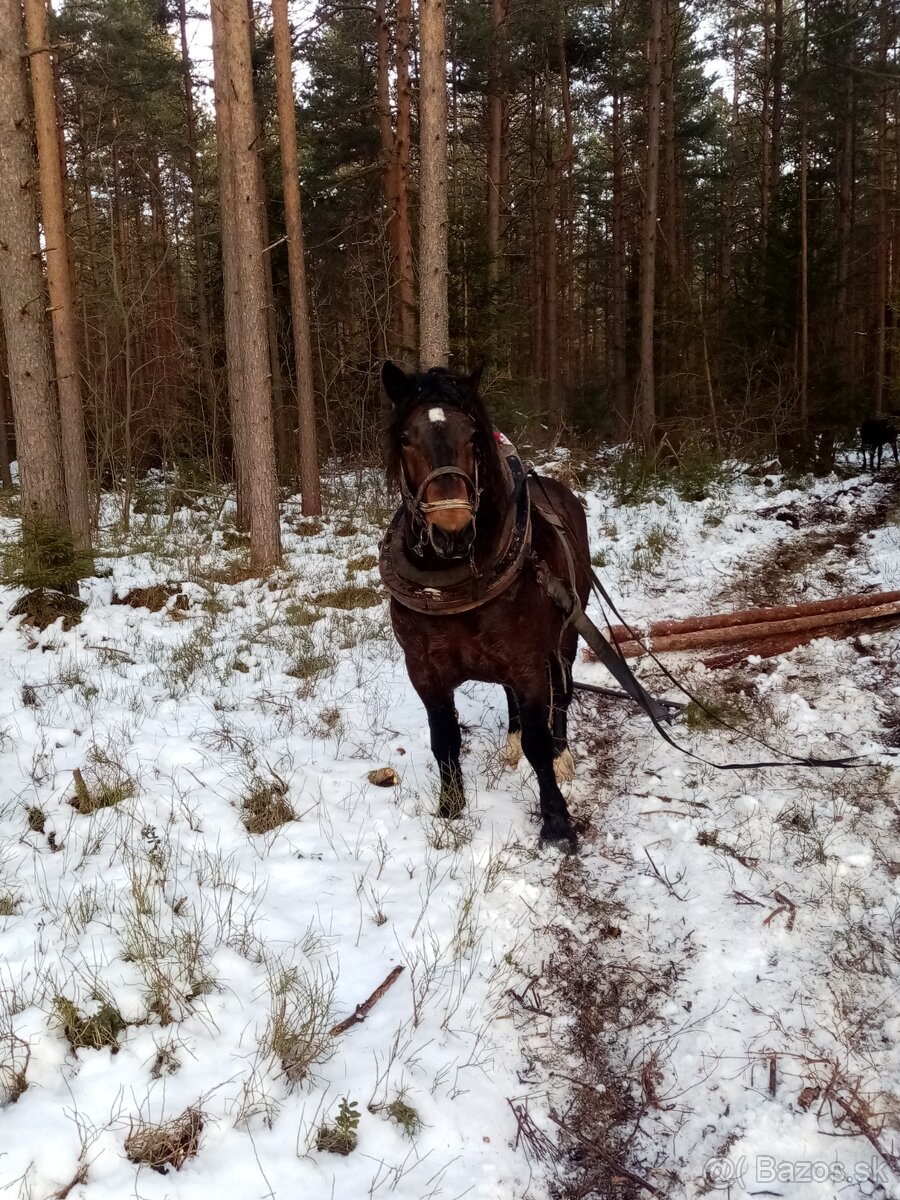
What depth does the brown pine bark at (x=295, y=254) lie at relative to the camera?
1059 cm

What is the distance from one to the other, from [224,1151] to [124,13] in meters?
21.8

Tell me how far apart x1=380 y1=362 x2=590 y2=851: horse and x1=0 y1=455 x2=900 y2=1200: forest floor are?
52 centimetres

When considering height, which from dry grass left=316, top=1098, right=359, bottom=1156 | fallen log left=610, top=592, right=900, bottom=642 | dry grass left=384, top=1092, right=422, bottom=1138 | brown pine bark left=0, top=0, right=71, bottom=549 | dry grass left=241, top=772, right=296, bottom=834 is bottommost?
dry grass left=384, top=1092, right=422, bottom=1138

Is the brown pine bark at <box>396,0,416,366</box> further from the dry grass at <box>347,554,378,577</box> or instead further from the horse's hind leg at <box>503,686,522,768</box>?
the horse's hind leg at <box>503,686,522,768</box>

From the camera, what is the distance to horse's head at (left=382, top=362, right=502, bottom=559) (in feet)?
8.57

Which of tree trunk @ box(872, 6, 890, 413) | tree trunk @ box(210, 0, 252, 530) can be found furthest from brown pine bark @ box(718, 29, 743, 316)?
tree trunk @ box(210, 0, 252, 530)

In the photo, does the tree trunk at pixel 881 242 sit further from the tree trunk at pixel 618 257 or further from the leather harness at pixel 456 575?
the leather harness at pixel 456 575

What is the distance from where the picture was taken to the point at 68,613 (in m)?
6.59

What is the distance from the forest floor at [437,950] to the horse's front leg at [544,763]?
0.45 feet

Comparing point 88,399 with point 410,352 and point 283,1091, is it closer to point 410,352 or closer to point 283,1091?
point 410,352

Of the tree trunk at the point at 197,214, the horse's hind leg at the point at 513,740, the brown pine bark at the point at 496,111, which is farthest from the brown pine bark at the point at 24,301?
the tree trunk at the point at 197,214

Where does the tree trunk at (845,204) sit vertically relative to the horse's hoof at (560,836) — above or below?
above

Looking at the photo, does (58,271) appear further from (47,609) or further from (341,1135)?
(341,1135)

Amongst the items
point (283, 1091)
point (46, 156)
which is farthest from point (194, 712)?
point (46, 156)
